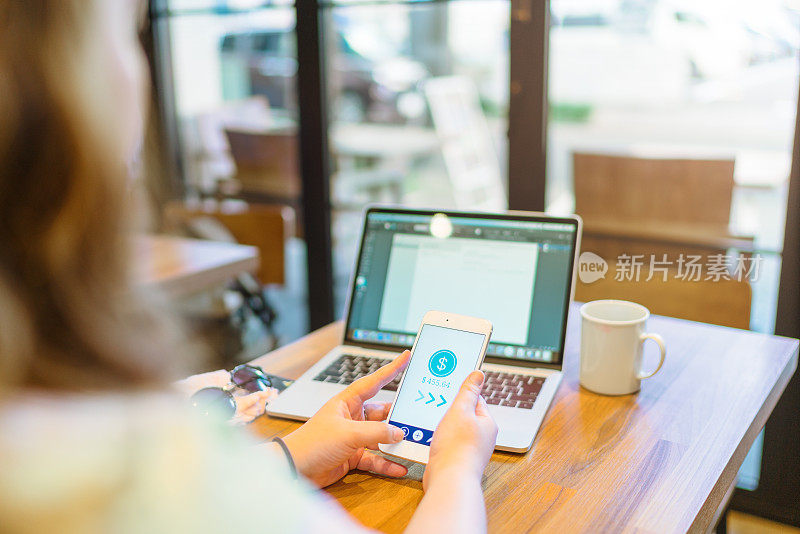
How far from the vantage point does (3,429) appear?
1.53ft

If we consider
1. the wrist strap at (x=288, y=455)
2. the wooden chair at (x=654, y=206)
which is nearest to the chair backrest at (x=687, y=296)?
the wooden chair at (x=654, y=206)

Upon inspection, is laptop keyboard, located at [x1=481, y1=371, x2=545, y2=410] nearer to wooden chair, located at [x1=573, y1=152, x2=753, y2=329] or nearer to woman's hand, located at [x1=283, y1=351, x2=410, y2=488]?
woman's hand, located at [x1=283, y1=351, x2=410, y2=488]

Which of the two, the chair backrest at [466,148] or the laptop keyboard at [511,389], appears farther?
the chair backrest at [466,148]

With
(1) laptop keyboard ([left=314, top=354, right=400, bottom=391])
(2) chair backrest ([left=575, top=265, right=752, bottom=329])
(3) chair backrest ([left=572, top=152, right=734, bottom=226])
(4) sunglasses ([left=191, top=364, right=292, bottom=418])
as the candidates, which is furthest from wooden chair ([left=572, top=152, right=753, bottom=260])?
(4) sunglasses ([left=191, top=364, right=292, bottom=418])

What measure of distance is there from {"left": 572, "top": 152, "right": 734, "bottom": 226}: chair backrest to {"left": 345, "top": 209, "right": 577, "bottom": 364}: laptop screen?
1089mm

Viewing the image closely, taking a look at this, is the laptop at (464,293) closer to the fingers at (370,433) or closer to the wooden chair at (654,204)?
the fingers at (370,433)

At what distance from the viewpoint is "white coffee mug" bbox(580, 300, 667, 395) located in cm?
112

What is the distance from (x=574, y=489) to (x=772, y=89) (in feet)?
5.08

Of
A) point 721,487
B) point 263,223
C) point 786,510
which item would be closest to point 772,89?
point 786,510

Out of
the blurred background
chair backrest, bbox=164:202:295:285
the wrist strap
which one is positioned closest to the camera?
the wrist strap

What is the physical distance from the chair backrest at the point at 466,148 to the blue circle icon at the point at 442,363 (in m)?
1.89

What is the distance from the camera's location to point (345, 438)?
903 mm

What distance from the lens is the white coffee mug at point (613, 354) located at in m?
1.12

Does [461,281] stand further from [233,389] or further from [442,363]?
[233,389]
